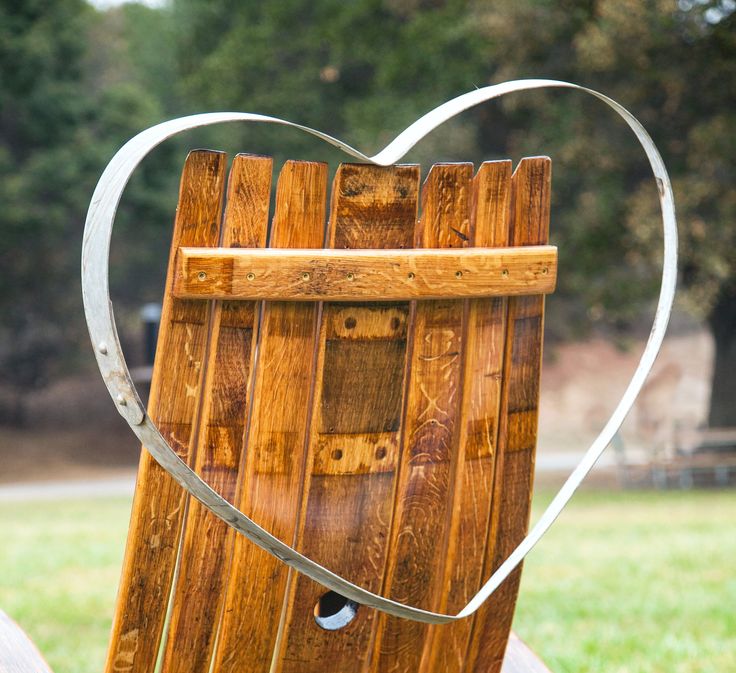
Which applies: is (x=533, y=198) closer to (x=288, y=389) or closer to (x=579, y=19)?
(x=288, y=389)

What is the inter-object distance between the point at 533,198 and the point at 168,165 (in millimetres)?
18174

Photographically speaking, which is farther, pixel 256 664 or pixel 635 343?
pixel 635 343

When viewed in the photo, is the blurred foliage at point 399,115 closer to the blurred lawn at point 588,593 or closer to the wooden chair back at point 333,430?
the blurred lawn at point 588,593

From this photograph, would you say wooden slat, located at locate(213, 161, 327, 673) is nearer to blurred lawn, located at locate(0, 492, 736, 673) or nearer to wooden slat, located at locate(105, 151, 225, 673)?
wooden slat, located at locate(105, 151, 225, 673)

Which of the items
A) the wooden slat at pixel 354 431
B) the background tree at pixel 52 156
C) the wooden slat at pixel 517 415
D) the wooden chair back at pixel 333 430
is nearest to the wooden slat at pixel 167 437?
the wooden chair back at pixel 333 430

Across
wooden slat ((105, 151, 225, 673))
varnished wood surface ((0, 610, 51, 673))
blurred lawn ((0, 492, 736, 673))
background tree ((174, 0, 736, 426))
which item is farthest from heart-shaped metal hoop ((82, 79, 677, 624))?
background tree ((174, 0, 736, 426))

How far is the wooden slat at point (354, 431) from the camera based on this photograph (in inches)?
48.9

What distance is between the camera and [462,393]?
53.8 inches

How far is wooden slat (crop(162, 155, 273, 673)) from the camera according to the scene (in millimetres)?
1197

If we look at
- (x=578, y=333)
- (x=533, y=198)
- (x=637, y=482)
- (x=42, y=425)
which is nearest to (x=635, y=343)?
(x=578, y=333)

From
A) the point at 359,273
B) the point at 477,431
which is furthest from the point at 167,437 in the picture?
the point at 477,431

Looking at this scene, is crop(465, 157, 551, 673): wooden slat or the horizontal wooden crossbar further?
crop(465, 157, 551, 673): wooden slat

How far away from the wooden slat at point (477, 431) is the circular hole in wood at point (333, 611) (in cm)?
14

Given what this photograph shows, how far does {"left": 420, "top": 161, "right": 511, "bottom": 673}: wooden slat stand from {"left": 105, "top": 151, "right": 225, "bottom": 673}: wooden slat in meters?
0.36
